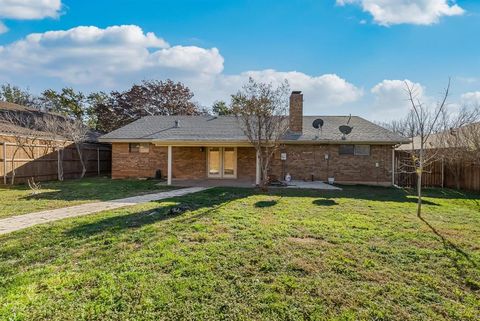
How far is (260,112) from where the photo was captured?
1184 cm

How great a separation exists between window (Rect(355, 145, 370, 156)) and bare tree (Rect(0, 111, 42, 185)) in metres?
17.4

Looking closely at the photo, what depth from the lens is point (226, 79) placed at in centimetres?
1839

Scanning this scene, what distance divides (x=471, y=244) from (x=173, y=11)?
12083 millimetres

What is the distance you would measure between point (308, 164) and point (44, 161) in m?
14.8

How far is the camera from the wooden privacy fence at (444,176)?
14477 millimetres

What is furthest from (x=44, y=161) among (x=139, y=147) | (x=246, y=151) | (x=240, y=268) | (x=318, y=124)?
(x=240, y=268)

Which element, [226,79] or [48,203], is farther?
[226,79]

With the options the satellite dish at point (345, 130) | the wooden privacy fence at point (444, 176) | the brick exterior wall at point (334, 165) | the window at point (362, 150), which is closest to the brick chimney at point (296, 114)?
the brick exterior wall at point (334, 165)

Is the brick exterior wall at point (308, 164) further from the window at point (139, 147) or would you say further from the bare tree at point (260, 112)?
the bare tree at point (260, 112)

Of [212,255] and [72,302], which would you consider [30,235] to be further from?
[212,255]

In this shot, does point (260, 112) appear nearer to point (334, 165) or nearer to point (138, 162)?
point (334, 165)

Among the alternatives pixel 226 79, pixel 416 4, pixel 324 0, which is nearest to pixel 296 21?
pixel 324 0

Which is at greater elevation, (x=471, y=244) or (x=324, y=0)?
(x=324, y=0)

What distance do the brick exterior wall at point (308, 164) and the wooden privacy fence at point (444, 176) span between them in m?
1.79
